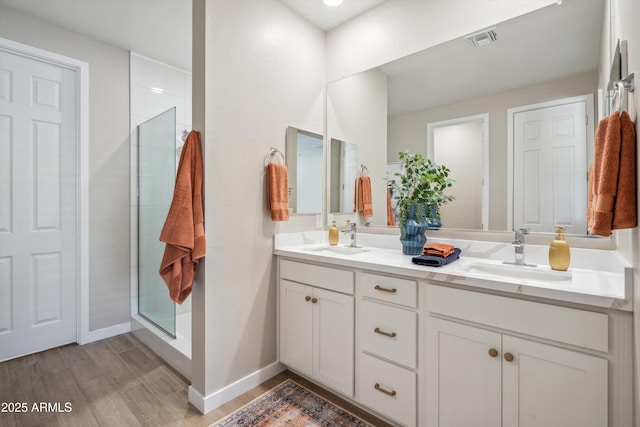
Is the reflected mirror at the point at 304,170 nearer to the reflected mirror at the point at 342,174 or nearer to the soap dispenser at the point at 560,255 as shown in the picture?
the reflected mirror at the point at 342,174

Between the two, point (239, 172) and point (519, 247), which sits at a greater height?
point (239, 172)

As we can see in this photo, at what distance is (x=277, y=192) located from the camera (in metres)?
2.01

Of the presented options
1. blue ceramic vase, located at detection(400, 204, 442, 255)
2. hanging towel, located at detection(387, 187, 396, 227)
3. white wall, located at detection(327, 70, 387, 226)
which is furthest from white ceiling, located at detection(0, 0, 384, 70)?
blue ceramic vase, located at detection(400, 204, 442, 255)

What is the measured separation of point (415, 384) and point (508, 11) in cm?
199

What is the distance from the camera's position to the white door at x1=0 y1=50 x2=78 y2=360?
89.4 inches

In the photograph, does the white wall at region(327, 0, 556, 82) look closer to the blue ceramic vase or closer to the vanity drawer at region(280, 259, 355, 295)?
the blue ceramic vase

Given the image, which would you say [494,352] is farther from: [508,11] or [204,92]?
[204,92]

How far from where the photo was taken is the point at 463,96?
1828 mm

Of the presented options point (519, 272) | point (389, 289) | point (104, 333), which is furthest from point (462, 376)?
point (104, 333)

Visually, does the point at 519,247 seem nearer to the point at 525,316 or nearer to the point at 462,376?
the point at 525,316

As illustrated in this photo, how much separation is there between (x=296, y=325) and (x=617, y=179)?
1720 mm

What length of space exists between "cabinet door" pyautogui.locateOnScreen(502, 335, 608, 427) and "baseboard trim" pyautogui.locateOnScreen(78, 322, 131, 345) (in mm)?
3034

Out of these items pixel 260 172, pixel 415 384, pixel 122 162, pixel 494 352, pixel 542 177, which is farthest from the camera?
pixel 122 162

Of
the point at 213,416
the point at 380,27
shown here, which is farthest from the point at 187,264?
the point at 380,27
